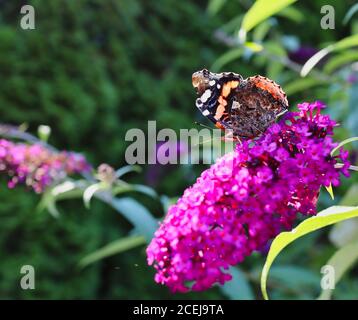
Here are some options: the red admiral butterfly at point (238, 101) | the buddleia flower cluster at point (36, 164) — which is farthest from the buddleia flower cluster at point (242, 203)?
the buddleia flower cluster at point (36, 164)

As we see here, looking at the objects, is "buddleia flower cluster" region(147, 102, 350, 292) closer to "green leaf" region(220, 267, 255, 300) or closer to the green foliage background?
"green leaf" region(220, 267, 255, 300)

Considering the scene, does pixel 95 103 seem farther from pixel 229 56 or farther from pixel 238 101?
pixel 238 101

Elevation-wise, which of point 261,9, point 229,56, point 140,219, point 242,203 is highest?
point 229,56

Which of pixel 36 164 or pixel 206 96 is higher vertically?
pixel 36 164

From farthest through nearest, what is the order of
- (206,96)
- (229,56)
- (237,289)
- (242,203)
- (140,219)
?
(229,56) → (237,289) → (140,219) → (206,96) → (242,203)

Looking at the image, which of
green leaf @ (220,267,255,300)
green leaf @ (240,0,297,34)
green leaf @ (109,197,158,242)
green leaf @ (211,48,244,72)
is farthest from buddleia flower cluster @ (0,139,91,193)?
green leaf @ (240,0,297,34)

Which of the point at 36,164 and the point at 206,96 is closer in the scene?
the point at 206,96

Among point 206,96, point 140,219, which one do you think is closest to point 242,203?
point 206,96
